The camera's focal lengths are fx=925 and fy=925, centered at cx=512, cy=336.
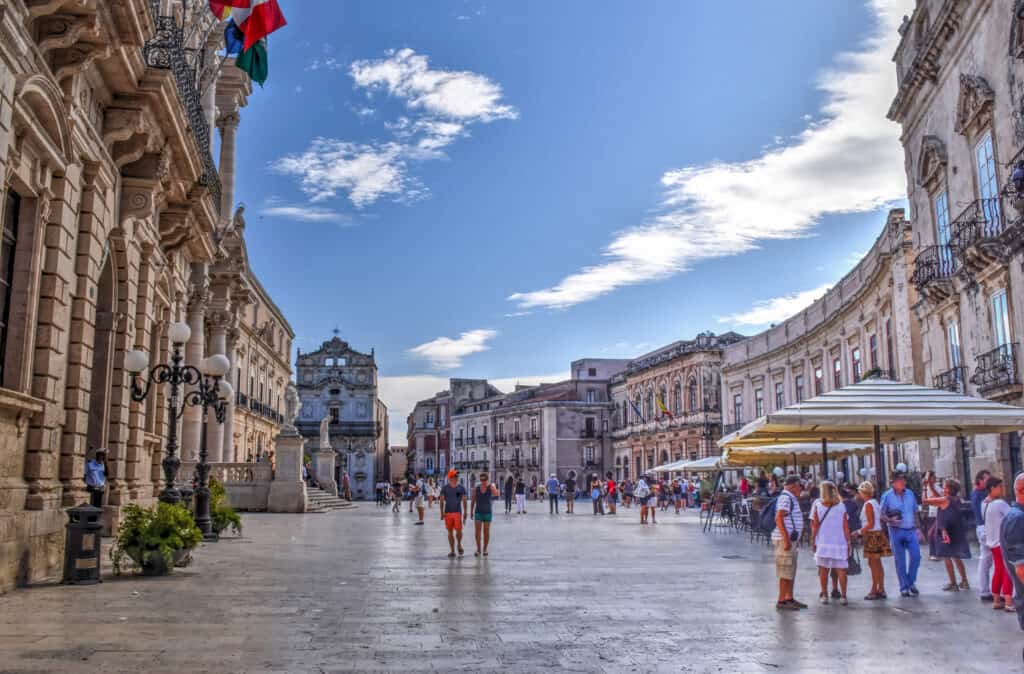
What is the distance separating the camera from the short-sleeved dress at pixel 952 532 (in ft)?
35.3

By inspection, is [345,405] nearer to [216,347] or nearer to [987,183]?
[216,347]

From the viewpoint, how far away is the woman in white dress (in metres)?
9.68

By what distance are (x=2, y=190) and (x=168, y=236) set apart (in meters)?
9.42

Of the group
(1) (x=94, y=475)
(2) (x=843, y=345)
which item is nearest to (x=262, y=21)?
(1) (x=94, y=475)

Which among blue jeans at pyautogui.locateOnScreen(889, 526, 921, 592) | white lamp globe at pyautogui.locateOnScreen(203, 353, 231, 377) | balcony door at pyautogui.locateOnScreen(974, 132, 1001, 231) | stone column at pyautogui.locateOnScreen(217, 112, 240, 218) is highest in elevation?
stone column at pyautogui.locateOnScreen(217, 112, 240, 218)

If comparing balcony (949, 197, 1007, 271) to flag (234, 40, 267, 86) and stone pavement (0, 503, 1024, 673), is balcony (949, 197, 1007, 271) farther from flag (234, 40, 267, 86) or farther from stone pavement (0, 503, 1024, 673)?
flag (234, 40, 267, 86)

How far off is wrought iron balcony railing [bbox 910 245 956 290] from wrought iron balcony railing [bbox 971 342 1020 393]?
303 cm

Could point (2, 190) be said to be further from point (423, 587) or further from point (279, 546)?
point (279, 546)

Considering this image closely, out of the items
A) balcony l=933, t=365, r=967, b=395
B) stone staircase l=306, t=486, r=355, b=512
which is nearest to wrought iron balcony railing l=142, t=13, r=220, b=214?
stone staircase l=306, t=486, r=355, b=512

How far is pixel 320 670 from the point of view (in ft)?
20.3

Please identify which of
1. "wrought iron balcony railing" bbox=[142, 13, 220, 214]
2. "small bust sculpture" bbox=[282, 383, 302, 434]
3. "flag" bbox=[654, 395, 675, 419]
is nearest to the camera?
"wrought iron balcony railing" bbox=[142, 13, 220, 214]

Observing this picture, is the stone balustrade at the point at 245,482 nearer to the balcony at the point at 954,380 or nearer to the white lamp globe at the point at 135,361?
the white lamp globe at the point at 135,361

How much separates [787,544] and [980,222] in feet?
42.5

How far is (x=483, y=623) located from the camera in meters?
8.18
